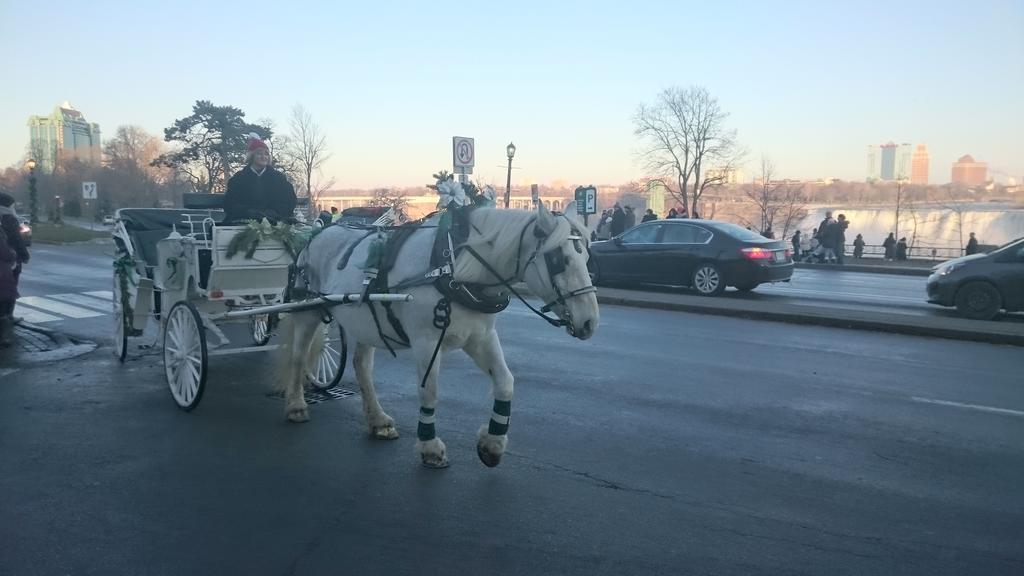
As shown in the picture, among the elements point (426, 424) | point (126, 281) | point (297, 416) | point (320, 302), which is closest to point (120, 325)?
point (126, 281)

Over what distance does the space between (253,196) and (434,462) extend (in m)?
3.92

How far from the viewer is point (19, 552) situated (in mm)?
4016

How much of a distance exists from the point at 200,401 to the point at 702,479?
4.61 meters

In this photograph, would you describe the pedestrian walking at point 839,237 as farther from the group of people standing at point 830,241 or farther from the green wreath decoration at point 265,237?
the green wreath decoration at point 265,237

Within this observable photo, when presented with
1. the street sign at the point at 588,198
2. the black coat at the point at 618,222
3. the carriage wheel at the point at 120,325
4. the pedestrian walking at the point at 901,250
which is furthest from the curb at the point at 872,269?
the carriage wheel at the point at 120,325

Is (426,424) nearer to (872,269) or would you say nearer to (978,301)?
(978,301)

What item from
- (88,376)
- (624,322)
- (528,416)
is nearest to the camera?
(528,416)

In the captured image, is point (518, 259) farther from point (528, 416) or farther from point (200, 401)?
point (200, 401)

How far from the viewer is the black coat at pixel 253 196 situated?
7672 millimetres

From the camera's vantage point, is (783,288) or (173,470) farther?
(783,288)

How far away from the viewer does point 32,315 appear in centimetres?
1233

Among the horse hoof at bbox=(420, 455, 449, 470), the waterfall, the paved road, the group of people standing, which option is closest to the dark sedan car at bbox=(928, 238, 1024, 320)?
the paved road

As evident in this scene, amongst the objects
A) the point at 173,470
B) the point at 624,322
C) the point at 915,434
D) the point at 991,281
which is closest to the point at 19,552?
the point at 173,470

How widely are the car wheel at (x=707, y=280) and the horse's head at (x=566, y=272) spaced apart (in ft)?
39.6
